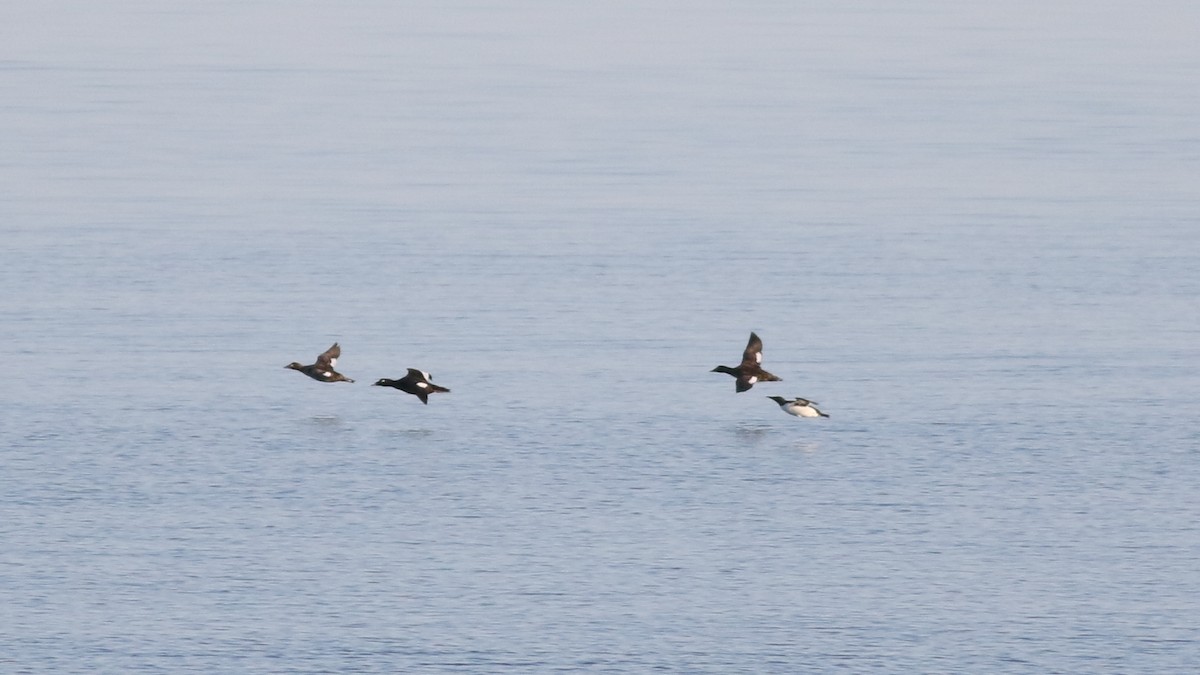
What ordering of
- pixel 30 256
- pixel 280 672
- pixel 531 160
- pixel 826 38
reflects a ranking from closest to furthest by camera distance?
pixel 280 672, pixel 30 256, pixel 531 160, pixel 826 38

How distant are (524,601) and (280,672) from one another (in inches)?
154

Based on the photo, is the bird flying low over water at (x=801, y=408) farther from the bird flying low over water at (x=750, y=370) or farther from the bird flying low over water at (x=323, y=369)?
the bird flying low over water at (x=323, y=369)

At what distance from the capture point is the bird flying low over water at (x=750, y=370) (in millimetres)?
40156

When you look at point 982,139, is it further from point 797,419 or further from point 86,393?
point 86,393

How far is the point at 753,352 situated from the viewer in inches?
1624

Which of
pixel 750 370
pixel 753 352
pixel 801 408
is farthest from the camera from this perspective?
pixel 753 352

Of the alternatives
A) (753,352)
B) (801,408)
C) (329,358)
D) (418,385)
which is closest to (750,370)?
(753,352)

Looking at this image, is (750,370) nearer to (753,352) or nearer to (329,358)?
(753,352)

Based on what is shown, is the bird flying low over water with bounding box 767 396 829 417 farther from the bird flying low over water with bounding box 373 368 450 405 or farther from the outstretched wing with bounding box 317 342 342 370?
the outstretched wing with bounding box 317 342 342 370

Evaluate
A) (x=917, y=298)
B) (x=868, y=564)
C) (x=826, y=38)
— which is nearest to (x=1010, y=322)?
(x=917, y=298)

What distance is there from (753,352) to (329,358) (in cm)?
785

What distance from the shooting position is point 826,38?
114312 mm

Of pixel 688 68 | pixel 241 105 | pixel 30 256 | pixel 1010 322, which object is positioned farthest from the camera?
pixel 688 68

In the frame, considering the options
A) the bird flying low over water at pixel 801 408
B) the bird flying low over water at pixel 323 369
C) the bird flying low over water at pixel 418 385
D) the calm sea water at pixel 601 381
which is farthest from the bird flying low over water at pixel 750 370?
the bird flying low over water at pixel 323 369
